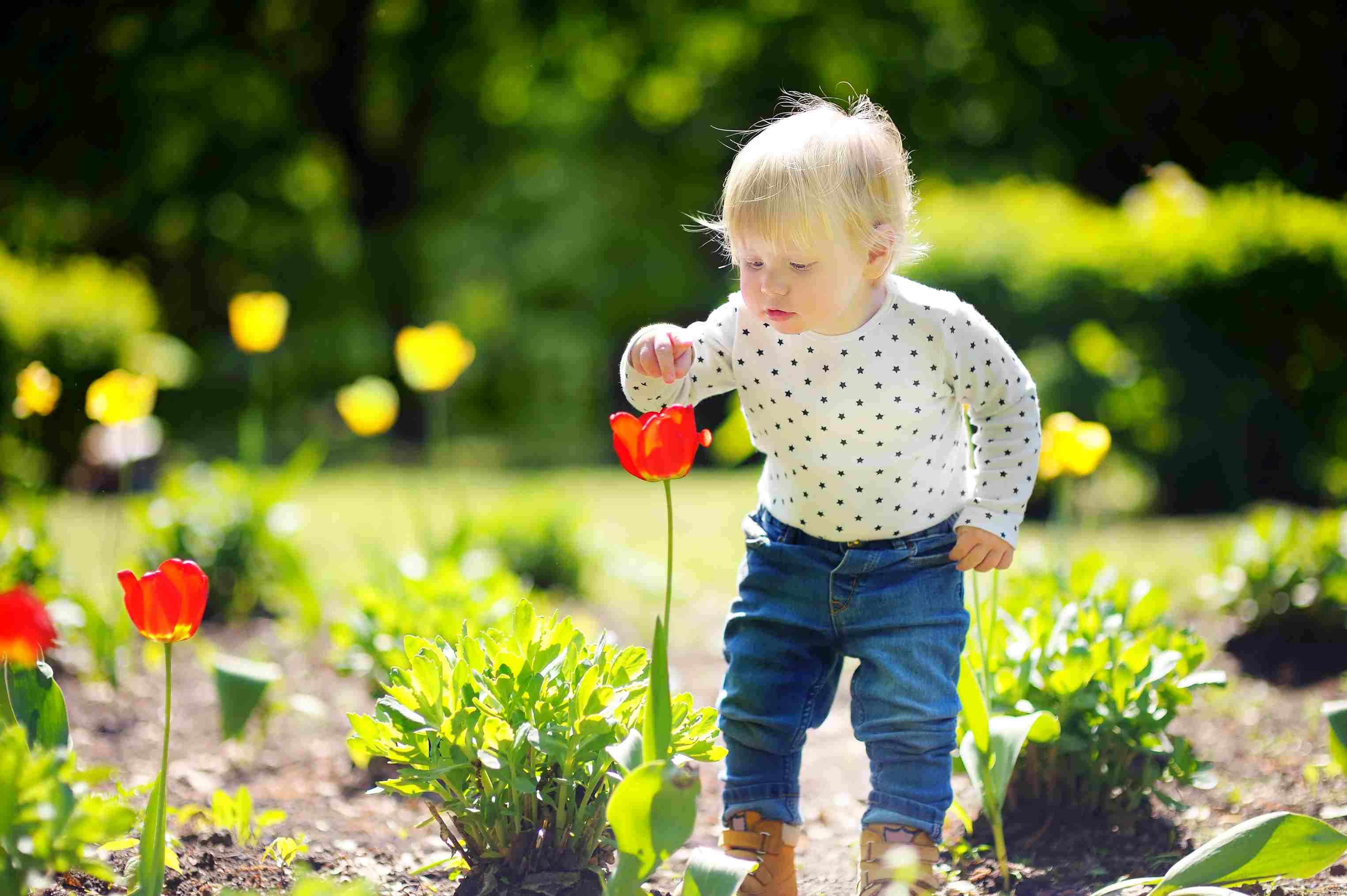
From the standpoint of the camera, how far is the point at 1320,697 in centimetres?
336

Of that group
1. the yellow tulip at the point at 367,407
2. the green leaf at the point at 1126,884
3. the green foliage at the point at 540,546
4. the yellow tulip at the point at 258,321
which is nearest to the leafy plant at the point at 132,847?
the green leaf at the point at 1126,884

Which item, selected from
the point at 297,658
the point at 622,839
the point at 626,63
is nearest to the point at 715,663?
the point at 297,658

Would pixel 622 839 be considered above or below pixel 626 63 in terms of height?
below

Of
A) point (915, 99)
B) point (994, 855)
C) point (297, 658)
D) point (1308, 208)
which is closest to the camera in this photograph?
point (994, 855)

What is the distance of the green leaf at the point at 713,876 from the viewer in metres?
1.63

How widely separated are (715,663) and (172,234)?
1214 centimetres

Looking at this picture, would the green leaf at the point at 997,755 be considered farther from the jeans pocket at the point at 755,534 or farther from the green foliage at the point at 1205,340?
the green foliage at the point at 1205,340

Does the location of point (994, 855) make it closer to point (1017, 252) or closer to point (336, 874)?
point (336, 874)

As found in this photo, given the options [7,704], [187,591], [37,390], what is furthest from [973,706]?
[37,390]

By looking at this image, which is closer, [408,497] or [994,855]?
[994,855]

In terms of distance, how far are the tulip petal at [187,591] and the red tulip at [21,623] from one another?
0.97 ft

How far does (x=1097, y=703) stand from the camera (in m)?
2.29

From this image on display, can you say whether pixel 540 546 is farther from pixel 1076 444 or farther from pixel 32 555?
pixel 1076 444

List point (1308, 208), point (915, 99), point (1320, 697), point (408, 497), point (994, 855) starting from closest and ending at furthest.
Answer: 1. point (994, 855)
2. point (1320, 697)
3. point (1308, 208)
4. point (408, 497)
5. point (915, 99)
